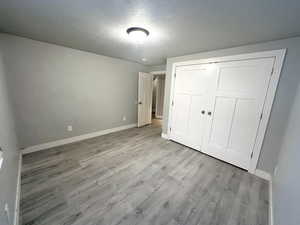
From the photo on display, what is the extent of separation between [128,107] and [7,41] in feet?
9.61

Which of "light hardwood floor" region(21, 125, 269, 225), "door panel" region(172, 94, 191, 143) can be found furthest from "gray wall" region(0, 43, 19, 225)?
"door panel" region(172, 94, 191, 143)

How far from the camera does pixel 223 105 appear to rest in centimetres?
244

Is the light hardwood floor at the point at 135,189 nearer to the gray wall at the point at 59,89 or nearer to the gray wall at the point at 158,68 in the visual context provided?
the gray wall at the point at 59,89

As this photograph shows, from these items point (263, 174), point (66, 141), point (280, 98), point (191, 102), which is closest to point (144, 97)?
point (191, 102)

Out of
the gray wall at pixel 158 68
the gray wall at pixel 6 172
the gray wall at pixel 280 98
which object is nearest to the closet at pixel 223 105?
the gray wall at pixel 280 98

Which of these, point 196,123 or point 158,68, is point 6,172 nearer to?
point 196,123

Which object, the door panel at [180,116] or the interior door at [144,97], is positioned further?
the interior door at [144,97]

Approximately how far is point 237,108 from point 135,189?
2.24m

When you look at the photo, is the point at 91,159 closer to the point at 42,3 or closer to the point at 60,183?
the point at 60,183

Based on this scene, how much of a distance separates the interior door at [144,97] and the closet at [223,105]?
4.96 feet

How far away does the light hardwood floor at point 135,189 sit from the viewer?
1362 mm

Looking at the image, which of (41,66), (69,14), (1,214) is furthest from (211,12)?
(41,66)

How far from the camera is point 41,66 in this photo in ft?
8.03

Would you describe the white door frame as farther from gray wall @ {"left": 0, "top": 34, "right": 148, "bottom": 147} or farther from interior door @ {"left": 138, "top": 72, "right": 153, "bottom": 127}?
gray wall @ {"left": 0, "top": 34, "right": 148, "bottom": 147}
